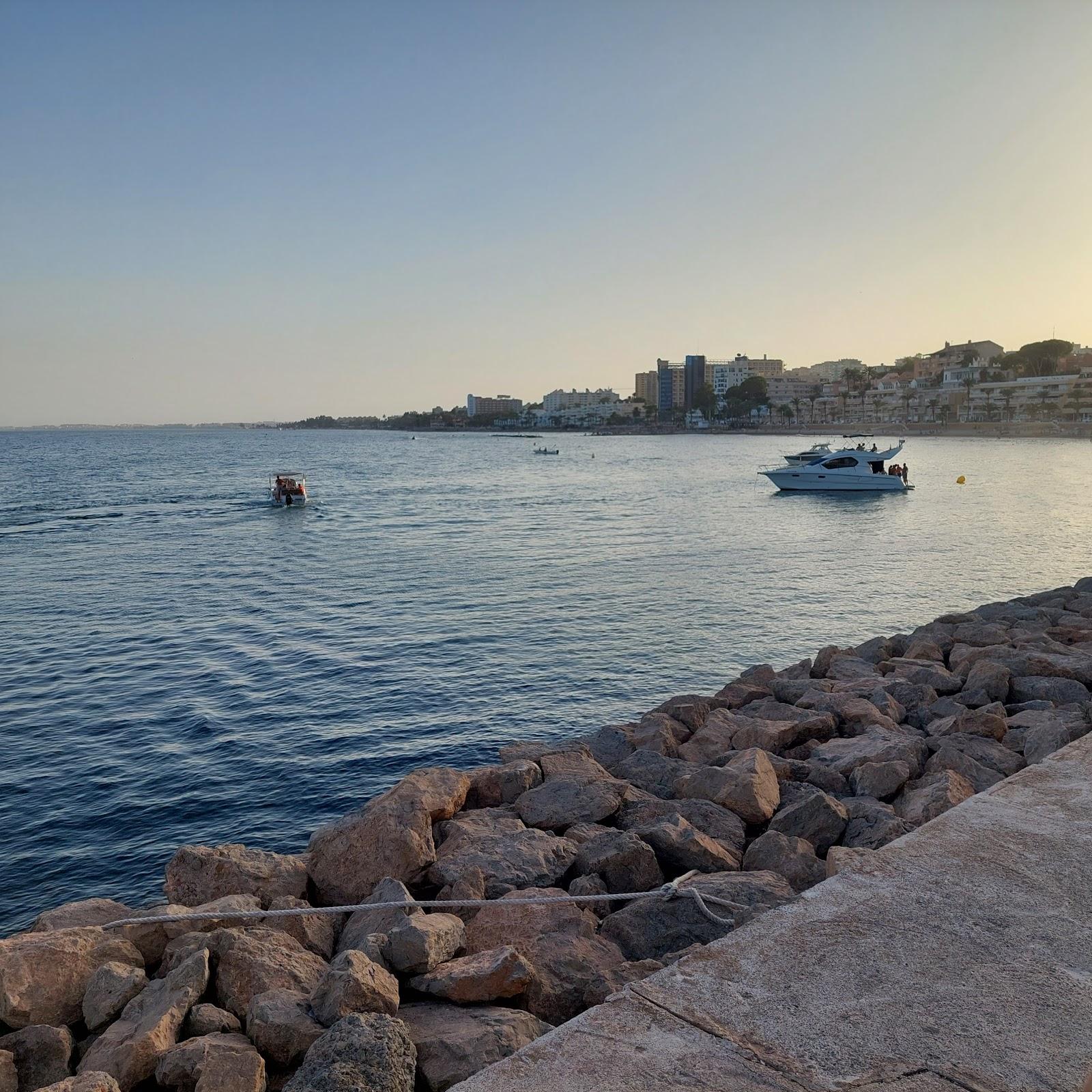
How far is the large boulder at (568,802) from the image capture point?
19.8 ft

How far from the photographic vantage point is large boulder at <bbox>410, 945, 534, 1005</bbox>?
11.5 ft

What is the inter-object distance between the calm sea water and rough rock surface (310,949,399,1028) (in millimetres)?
4387

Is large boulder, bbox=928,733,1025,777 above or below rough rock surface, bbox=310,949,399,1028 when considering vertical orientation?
below

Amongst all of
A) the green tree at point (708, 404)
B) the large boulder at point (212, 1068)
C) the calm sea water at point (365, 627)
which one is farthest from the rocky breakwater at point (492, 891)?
the green tree at point (708, 404)

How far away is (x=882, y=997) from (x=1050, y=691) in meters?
6.13

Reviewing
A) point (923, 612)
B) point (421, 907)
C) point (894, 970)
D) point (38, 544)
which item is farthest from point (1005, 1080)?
point (38, 544)

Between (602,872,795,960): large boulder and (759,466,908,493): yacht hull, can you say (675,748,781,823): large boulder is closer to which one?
(602,872,795,960): large boulder

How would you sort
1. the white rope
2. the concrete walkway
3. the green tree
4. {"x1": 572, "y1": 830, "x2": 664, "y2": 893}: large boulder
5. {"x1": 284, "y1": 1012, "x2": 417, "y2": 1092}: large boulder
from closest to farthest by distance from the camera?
the concrete walkway → {"x1": 284, "y1": 1012, "x2": 417, "y2": 1092}: large boulder → the white rope → {"x1": 572, "y1": 830, "x2": 664, "y2": 893}: large boulder → the green tree

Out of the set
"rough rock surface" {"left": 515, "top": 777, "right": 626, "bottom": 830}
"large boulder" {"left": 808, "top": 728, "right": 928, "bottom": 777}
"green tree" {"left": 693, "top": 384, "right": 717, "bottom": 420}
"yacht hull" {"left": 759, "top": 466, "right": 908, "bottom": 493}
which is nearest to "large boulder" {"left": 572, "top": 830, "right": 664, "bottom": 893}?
"rough rock surface" {"left": 515, "top": 777, "right": 626, "bottom": 830}

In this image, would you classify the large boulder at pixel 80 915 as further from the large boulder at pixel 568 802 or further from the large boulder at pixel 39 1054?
the large boulder at pixel 568 802

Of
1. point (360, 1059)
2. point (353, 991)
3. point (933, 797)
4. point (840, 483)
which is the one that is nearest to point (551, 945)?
point (353, 991)

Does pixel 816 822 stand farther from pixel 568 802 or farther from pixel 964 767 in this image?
pixel 568 802

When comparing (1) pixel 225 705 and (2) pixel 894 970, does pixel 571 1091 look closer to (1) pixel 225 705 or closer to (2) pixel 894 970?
(2) pixel 894 970

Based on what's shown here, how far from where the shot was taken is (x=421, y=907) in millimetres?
4676
